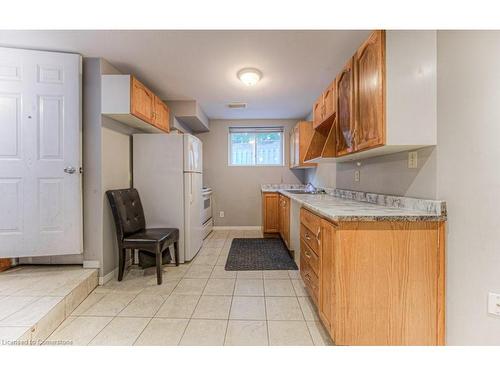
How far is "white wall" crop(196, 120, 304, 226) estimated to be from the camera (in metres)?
5.16

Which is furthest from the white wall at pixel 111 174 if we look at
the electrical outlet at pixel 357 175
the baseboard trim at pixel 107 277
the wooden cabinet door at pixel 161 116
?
the electrical outlet at pixel 357 175

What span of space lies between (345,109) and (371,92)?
0.46 m

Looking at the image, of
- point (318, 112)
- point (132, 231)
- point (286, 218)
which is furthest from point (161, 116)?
point (286, 218)

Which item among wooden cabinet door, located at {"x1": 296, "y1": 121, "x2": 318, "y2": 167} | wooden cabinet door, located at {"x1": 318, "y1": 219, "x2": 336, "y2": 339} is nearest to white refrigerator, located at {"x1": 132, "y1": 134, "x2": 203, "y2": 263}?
wooden cabinet door, located at {"x1": 296, "y1": 121, "x2": 318, "y2": 167}

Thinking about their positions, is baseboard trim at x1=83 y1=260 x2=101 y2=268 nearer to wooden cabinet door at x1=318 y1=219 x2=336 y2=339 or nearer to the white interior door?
the white interior door

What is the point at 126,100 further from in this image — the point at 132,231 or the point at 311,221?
the point at 311,221

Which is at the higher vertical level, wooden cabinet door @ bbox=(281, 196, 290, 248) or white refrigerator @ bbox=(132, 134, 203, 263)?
white refrigerator @ bbox=(132, 134, 203, 263)

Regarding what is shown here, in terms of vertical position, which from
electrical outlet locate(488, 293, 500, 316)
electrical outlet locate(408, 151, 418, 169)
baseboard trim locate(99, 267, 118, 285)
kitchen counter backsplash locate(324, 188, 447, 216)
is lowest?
baseboard trim locate(99, 267, 118, 285)

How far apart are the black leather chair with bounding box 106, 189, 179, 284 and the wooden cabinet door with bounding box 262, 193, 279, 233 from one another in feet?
6.45

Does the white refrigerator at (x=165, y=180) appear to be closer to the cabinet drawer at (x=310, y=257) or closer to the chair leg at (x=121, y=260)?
the chair leg at (x=121, y=260)

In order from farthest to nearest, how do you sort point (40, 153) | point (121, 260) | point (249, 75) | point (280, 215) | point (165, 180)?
point (280, 215) < point (165, 180) < point (249, 75) < point (121, 260) < point (40, 153)

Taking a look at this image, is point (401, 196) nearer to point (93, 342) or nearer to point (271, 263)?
point (271, 263)

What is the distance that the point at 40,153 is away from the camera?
2.25 meters
